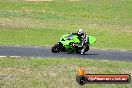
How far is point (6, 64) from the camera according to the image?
1795 centimetres

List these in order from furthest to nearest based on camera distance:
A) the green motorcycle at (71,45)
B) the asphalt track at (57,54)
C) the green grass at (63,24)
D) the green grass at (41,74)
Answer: the green grass at (63,24)
the green motorcycle at (71,45)
the asphalt track at (57,54)
the green grass at (41,74)

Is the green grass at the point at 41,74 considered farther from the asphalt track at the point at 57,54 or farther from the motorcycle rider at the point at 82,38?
the motorcycle rider at the point at 82,38

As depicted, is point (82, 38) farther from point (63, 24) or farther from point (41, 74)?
point (63, 24)

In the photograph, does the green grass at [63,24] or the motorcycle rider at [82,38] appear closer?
the motorcycle rider at [82,38]

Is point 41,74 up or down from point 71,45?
up

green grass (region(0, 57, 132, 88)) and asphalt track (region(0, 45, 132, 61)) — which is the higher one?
green grass (region(0, 57, 132, 88))

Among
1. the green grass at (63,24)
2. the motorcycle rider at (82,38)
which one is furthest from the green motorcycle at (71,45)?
the green grass at (63,24)

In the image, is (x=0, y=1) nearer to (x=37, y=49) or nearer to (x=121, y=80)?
(x=37, y=49)

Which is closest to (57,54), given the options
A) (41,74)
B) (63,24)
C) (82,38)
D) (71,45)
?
(71,45)

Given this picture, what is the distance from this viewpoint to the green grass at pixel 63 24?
36.6 meters

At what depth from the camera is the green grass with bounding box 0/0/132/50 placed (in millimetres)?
36562

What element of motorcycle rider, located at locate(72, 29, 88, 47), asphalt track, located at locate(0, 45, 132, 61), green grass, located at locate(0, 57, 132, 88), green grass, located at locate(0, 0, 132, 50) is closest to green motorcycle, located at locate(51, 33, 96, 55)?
motorcycle rider, located at locate(72, 29, 88, 47)

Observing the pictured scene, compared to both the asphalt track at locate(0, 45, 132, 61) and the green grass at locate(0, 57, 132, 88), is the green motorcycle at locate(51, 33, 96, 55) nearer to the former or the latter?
the asphalt track at locate(0, 45, 132, 61)

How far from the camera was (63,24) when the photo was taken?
161ft
